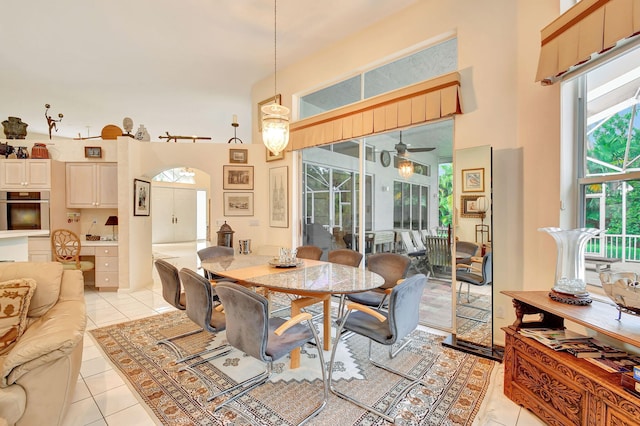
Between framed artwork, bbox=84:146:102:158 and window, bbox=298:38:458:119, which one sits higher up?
window, bbox=298:38:458:119

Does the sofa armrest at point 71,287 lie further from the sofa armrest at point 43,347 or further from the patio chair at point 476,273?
A: the patio chair at point 476,273

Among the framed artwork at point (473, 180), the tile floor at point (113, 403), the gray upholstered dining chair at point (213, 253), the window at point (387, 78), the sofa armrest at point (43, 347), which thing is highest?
the window at point (387, 78)

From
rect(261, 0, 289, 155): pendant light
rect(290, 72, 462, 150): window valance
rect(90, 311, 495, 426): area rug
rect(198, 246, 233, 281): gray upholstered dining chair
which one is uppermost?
rect(290, 72, 462, 150): window valance

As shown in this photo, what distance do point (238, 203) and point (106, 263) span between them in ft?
7.66

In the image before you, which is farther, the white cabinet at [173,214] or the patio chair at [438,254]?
the white cabinet at [173,214]

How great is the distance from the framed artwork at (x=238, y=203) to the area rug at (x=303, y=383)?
279 centimetres

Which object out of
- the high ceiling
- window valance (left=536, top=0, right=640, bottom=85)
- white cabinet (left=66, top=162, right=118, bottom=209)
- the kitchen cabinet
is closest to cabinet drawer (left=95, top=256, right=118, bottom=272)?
the kitchen cabinet

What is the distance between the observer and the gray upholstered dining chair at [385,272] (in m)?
3.14

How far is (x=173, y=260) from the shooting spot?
794 cm

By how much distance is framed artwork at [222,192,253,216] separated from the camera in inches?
224

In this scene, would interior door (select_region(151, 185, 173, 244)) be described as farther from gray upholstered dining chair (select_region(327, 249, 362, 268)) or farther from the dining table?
gray upholstered dining chair (select_region(327, 249, 362, 268))

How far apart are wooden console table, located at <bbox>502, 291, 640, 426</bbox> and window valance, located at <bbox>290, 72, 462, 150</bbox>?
6.74 feet

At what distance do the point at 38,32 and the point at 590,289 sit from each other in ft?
22.3

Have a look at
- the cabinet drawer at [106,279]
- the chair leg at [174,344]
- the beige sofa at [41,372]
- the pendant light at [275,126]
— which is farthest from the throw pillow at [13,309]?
the cabinet drawer at [106,279]
